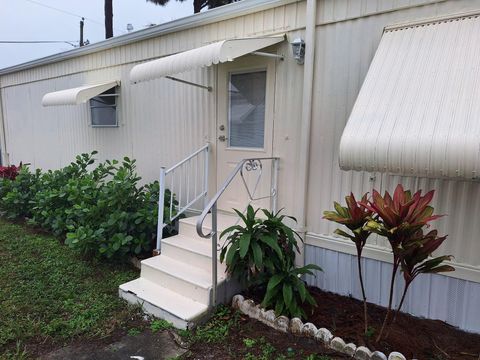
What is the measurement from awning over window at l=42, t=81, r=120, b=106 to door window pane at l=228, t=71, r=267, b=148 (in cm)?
248

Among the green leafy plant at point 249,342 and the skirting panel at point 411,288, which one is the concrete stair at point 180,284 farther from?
the skirting panel at point 411,288

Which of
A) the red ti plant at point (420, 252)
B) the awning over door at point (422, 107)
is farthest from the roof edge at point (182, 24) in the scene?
the red ti plant at point (420, 252)

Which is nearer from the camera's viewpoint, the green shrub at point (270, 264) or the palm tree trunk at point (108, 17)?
the green shrub at point (270, 264)

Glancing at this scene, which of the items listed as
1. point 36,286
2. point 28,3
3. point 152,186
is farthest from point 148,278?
point 28,3

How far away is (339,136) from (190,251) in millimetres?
1845

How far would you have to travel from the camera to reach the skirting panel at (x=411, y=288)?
270cm

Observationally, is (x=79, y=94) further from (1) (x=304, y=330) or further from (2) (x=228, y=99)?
(1) (x=304, y=330)

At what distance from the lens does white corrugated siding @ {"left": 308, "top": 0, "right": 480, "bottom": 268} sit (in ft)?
8.59

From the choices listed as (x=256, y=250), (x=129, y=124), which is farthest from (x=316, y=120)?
(x=129, y=124)

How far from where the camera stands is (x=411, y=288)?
2939mm

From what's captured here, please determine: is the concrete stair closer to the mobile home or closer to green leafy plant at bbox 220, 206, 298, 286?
the mobile home

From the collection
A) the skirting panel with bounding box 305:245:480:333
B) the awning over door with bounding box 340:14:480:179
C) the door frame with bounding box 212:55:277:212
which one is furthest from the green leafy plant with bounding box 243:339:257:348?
the door frame with bounding box 212:55:277:212

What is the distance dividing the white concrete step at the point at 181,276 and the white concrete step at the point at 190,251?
43 mm

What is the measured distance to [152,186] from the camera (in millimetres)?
4578
